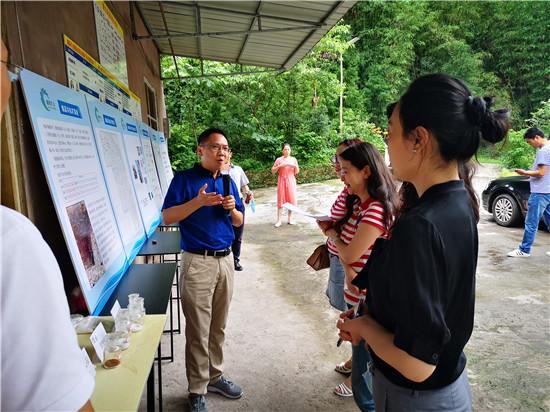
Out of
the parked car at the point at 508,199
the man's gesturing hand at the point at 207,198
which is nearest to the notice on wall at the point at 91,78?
the man's gesturing hand at the point at 207,198

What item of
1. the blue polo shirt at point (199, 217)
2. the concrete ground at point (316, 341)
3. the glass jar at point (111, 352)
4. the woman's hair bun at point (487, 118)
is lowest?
the concrete ground at point (316, 341)

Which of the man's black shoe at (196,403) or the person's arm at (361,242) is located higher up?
the person's arm at (361,242)

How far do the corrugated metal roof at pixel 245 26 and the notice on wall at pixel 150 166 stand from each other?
3.57ft

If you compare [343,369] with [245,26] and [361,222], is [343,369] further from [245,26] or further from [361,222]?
[245,26]

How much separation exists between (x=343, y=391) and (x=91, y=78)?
108 inches

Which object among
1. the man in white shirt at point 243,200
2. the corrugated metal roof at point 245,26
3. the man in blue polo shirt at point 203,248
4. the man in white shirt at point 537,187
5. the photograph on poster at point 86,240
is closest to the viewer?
the photograph on poster at point 86,240

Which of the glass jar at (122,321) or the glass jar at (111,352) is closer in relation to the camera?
the glass jar at (111,352)

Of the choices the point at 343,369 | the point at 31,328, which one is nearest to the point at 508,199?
the point at 343,369

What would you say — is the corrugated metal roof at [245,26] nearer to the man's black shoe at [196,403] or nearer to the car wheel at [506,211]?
the man's black shoe at [196,403]

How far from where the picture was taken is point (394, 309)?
1014 mm

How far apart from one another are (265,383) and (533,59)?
26.2 meters

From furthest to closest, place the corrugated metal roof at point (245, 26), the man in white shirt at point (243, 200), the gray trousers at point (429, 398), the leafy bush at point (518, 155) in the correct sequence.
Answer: the leafy bush at point (518, 155), the man in white shirt at point (243, 200), the corrugated metal roof at point (245, 26), the gray trousers at point (429, 398)

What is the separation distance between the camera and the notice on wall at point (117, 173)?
2170mm

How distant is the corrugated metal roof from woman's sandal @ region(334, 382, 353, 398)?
10.3 feet
